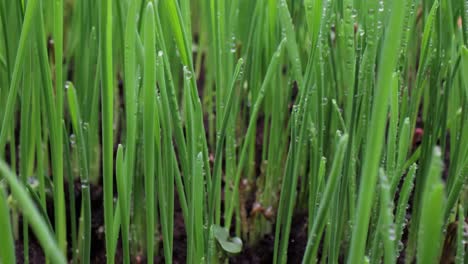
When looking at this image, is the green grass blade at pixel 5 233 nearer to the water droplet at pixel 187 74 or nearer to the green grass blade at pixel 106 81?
the green grass blade at pixel 106 81

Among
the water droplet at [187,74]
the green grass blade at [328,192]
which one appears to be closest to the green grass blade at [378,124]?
Answer: the green grass blade at [328,192]

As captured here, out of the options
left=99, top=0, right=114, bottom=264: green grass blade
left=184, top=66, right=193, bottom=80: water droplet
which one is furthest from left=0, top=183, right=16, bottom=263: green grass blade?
left=184, top=66, right=193, bottom=80: water droplet

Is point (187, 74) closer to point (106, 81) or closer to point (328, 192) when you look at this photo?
point (106, 81)

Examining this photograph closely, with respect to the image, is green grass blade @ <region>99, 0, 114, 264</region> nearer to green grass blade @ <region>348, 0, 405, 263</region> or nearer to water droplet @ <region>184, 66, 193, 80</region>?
water droplet @ <region>184, 66, 193, 80</region>

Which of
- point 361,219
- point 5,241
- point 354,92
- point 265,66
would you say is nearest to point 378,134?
point 361,219

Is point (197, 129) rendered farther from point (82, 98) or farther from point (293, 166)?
point (82, 98)

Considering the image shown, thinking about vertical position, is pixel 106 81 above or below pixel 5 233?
above

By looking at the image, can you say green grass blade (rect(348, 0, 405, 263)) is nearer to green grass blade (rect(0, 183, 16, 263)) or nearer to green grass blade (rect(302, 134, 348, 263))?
green grass blade (rect(302, 134, 348, 263))

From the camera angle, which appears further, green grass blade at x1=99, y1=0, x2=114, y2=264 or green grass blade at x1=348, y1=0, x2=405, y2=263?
green grass blade at x1=99, y1=0, x2=114, y2=264

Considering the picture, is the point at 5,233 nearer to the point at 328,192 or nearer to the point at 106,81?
the point at 106,81

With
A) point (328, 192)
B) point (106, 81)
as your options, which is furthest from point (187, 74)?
point (328, 192)

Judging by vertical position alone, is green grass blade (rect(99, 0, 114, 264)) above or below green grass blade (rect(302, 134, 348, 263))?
above

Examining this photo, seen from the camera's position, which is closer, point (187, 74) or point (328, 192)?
point (328, 192)
